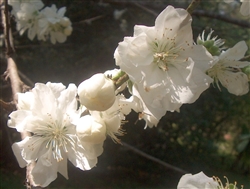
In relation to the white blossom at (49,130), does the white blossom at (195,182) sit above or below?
below

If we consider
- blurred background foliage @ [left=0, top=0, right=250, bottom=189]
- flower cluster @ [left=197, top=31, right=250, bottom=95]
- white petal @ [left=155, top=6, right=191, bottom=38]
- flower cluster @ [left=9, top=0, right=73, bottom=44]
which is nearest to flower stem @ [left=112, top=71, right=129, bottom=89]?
white petal @ [left=155, top=6, right=191, bottom=38]

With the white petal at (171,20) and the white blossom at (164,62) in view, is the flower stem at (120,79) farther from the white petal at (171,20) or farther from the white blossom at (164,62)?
the white petal at (171,20)

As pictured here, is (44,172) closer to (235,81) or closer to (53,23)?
(235,81)

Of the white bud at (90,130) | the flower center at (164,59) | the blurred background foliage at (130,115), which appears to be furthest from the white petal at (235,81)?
the blurred background foliage at (130,115)

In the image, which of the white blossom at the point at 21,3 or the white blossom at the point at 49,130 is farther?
the white blossom at the point at 21,3

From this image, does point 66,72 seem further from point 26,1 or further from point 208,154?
point 208,154

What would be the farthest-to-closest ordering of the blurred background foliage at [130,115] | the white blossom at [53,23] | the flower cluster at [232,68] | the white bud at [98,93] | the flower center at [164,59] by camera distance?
the blurred background foliage at [130,115] → the white blossom at [53,23] → the flower cluster at [232,68] → the flower center at [164,59] → the white bud at [98,93]

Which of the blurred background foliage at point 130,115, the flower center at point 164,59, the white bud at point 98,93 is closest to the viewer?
the white bud at point 98,93

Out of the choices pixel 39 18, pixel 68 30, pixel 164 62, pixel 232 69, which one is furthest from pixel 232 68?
pixel 39 18
